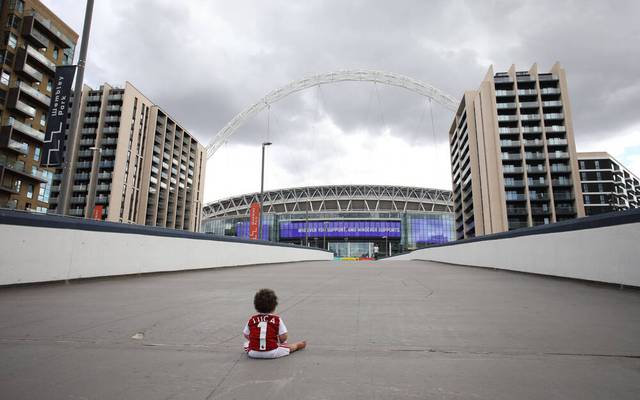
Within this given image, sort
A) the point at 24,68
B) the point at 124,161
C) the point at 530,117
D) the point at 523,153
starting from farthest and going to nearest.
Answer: the point at 124,161
the point at 530,117
the point at 523,153
the point at 24,68

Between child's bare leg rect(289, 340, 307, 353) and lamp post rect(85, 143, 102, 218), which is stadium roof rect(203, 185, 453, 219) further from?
child's bare leg rect(289, 340, 307, 353)

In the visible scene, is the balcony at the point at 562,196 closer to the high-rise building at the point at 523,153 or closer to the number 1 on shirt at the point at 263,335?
the high-rise building at the point at 523,153

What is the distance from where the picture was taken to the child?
3248 mm

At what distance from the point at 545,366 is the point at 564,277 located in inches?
342

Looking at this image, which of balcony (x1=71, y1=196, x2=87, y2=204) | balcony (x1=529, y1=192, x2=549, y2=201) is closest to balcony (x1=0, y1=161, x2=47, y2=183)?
balcony (x1=71, y1=196, x2=87, y2=204)

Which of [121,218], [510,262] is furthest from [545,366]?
[121,218]

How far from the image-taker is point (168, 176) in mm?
88000

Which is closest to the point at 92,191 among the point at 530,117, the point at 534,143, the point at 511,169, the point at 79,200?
the point at 79,200

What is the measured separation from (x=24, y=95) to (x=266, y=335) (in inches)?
2229

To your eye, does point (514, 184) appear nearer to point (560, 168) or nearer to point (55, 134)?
point (560, 168)

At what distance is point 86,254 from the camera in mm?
9789

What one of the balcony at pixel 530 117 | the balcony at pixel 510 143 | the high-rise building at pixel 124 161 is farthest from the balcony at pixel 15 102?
the balcony at pixel 530 117

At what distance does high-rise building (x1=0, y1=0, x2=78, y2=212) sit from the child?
2052 inches

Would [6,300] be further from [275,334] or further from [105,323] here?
[275,334]
